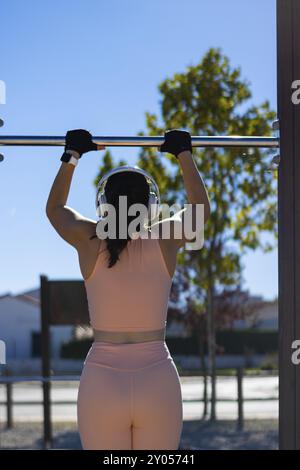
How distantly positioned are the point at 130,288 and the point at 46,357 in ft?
20.7

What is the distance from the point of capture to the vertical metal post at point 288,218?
267 centimetres

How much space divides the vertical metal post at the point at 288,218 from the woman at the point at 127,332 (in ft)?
1.85

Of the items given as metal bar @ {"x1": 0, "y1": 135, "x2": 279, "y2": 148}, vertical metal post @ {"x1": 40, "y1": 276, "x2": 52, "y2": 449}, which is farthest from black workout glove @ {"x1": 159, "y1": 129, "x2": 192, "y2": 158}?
vertical metal post @ {"x1": 40, "y1": 276, "x2": 52, "y2": 449}

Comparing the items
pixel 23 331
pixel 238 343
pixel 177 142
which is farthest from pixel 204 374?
pixel 23 331

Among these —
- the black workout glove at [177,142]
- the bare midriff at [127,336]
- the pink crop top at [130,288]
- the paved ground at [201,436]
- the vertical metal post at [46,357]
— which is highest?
the black workout glove at [177,142]

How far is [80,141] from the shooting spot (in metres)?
2.48

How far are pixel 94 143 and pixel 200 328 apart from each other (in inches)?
474

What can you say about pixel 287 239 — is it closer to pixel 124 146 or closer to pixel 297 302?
pixel 297 302

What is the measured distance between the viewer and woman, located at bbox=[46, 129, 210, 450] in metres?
2.17

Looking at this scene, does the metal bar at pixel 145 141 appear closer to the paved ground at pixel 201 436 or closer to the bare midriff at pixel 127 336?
the bare midriff at pixel 127 336

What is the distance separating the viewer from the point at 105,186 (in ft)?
7.54

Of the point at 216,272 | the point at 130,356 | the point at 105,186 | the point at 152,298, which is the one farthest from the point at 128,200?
the point at 216,272

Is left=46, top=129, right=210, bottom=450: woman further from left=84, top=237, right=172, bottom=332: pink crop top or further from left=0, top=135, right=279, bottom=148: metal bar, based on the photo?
left=0, top=135, right=279, bottom=148: metal bar

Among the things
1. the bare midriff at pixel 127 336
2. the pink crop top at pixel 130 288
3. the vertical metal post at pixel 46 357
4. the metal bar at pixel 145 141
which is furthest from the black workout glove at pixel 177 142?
the vertical metal post at pixel 46 357
